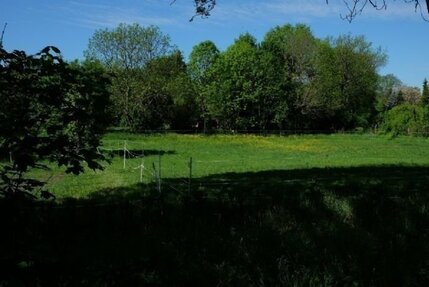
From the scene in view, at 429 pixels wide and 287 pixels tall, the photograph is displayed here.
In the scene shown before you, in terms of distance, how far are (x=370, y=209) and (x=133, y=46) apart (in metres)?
56.3

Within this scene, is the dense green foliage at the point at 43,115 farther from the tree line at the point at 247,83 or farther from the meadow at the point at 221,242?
the tree line at the point at 247,83

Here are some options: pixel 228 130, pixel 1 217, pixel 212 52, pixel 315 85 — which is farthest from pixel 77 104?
pixel 212 52

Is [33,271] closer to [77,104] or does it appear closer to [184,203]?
[77,104]

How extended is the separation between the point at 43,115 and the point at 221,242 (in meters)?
2.57

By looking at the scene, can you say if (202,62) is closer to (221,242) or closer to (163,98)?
(163,98)

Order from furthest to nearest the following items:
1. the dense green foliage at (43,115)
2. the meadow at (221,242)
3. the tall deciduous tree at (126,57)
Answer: the tall deciduous tree at (126,57) < the dense green foliage at (43,115) < the meadow at (221,242)

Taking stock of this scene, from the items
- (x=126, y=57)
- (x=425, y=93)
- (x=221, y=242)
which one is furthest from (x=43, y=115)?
(x=425, y=93)

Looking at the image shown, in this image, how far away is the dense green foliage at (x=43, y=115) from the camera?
16.5 feet

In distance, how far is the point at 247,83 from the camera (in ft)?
224

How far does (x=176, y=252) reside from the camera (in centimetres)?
594

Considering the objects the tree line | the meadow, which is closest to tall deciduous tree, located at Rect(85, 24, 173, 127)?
the tree line

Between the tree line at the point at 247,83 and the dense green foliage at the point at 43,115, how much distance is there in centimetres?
5090

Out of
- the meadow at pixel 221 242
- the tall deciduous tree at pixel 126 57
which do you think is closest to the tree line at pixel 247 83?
the tall deciduous tree at pixel 126 57

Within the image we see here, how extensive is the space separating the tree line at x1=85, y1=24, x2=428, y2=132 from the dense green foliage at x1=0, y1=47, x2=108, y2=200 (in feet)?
167
